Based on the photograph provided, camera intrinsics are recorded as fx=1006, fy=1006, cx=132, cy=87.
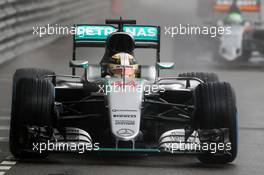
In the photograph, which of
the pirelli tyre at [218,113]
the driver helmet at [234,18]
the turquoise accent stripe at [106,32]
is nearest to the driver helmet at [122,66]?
the turquoise accent stripe at [106,32]

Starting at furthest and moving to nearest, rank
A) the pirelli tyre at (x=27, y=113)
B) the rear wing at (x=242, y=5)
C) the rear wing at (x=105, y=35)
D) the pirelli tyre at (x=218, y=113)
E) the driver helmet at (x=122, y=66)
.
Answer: the rear wing at (x=242, y=5)
the rear wing at (x=105, y=35)
the driver helmet at (x=122, y=66)
the pirelli tyre at (x=218, y=113)
the pirelli tyre at (x=27, y=113)

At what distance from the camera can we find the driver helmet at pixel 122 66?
11461 mm

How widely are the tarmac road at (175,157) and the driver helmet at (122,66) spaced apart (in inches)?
44.3

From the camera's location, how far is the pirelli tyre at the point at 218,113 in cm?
1027

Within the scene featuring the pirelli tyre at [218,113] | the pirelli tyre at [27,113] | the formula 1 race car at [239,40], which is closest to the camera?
the pirelli tyre at [27,113]

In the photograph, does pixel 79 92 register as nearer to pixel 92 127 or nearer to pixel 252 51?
pixel 92 127

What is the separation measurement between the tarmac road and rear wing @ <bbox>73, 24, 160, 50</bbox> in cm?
151

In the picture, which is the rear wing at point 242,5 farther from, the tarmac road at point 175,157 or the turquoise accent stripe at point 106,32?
the turquoise accent stripe at point 106,32

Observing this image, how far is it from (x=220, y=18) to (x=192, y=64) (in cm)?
266

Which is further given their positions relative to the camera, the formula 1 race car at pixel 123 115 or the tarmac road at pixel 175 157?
the formula 1 race car at pixel 123 115

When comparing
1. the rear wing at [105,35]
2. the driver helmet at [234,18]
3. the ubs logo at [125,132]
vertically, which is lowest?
the ubs logo at [125,132]

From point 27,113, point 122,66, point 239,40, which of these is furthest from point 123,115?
point 239,40

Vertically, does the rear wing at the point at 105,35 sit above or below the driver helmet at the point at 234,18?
below

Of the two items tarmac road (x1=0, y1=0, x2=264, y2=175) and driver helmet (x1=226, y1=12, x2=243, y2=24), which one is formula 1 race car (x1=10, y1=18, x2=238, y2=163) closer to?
tarmac road (x1=0, y1=0, x2=264, y2=175)
